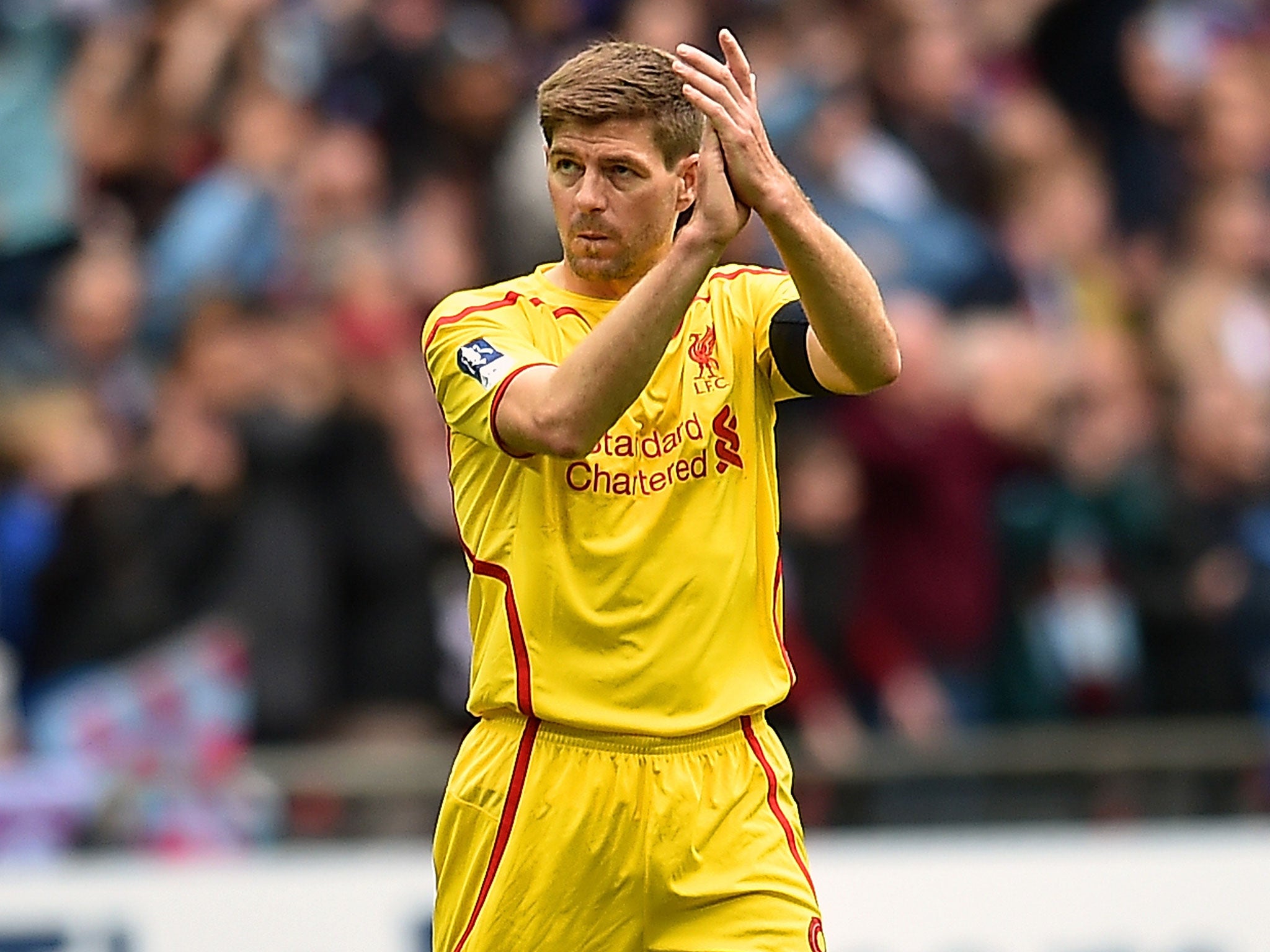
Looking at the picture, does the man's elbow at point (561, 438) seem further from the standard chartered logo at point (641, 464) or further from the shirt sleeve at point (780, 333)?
the shirt sleeve at point (780, 333)

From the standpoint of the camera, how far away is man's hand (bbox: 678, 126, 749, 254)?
169 inches

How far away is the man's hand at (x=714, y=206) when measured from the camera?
430 centimetres

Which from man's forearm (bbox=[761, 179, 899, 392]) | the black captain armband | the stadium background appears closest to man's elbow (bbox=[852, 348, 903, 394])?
man's forearm (bbox=[761, 179, 899, 392])

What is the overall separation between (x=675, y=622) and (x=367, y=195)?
18.0 feet

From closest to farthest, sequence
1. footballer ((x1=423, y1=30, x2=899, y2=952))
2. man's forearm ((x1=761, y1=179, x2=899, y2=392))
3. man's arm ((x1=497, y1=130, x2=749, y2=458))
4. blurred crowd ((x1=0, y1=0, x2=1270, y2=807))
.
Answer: man's arm ((x1=497, y1=130, x2=749, y2=458)) < man's forearm ((x1=761, y1=179, x2=899, y2=392)) < footballer ((x1=423, y1=30, x2=899, y2=952)) < blurred crowd ((x1=0, y1=0, x2=1270, y2=807))

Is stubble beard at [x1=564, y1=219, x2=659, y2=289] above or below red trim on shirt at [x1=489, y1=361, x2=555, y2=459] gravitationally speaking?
above

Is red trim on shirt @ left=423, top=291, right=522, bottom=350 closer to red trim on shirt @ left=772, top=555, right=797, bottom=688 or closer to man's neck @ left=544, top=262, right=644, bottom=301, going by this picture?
man's neck @ left=544, top=262, right=644, bottom=301

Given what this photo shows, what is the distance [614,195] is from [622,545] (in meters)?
0.73

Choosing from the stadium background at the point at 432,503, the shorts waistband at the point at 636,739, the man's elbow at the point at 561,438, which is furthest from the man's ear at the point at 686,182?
the stadium background at the point at 432,503

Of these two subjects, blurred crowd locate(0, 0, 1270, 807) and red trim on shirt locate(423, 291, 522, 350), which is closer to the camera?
red trim on shirt locate(423, 291, 522, 350)

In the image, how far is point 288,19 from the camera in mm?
10570

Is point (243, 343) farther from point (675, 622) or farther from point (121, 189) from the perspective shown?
point (675, 622)

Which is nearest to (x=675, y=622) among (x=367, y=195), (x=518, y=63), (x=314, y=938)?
(x=314, y=938)

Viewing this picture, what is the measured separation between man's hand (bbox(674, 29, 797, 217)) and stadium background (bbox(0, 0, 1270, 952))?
441 centimetres
